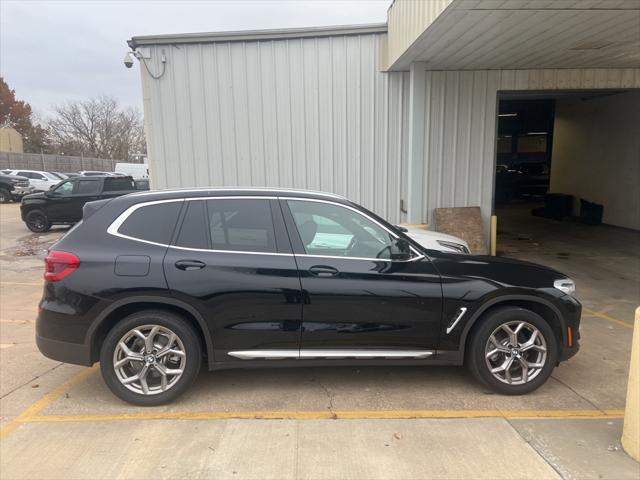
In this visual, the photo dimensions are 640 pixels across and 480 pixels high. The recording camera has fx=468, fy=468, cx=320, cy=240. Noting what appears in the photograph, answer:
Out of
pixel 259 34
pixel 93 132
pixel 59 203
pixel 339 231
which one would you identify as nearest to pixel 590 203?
pixel 259 34

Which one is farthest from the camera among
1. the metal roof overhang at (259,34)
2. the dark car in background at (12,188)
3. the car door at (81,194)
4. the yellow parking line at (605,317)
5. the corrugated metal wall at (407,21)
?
the dark car in background at (12,188)

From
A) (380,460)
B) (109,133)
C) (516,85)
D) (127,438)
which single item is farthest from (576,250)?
(109,133)

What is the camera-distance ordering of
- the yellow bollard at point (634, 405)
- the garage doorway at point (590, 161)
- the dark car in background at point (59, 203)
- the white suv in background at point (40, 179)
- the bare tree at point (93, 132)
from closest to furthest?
the yellow bollard at point (634, 405), the garage doorway at point (590, 161), the dark car in background at point (59, 203), the white suv in background at point (40, 179), the bare tree at point (93, 132)

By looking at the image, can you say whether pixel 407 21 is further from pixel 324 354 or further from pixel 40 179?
pixel 40 179

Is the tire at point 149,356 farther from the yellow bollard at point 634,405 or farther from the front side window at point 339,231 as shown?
the yellow bollard at point 634,405

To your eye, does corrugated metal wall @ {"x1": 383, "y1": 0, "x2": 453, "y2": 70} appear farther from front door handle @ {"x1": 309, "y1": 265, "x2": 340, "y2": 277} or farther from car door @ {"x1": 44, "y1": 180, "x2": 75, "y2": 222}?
car door @ {"x1": 44, "y1": 180, "x2": 75, "y2": 222}

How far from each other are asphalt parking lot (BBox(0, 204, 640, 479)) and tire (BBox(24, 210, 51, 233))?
11396 mm

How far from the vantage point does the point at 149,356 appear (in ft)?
11.9

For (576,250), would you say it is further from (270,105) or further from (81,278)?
(81,278)

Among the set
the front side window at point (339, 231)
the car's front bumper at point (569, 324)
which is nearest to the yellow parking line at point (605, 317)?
the car's front bumper at point (569, 324)

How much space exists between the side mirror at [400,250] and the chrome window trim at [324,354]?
76 centimetres

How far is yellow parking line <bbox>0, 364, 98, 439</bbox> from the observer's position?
344 cm

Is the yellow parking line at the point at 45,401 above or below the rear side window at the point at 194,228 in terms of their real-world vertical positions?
below

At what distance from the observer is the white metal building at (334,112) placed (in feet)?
29.6
